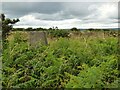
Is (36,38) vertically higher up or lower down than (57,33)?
higher up

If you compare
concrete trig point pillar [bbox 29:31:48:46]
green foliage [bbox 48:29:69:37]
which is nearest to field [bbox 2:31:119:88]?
concrete trig point pillar [bbox 29:31:48:46]

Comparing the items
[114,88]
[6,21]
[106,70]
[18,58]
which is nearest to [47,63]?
[18,58]

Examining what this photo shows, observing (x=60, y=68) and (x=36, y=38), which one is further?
(x=36, y=38)

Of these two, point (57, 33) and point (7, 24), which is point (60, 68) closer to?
point (7, 24)

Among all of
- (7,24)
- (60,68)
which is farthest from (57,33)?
(60,68)

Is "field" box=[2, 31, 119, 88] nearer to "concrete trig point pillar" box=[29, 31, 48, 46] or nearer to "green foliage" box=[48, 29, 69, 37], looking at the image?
"concrete trig point pillar" box=[29, 31, 48, 46]

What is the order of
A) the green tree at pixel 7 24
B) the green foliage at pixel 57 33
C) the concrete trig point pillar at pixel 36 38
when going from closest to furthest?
the concrete trig point pillar at pixel 36 38
the green tree at pixel 7 24
the green foliage at pixel 57 33

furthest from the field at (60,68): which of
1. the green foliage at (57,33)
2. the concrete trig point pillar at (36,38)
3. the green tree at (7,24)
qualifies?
the green foliage at (57,33)

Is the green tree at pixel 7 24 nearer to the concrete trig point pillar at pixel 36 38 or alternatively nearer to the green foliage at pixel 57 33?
the concrete trig point pillar at pixel 36 38

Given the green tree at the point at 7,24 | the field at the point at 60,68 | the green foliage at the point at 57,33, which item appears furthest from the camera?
the green foliage at the point at 57,33

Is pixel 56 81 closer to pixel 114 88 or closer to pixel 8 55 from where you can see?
pixel 114 88

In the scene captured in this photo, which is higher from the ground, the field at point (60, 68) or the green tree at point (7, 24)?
the green tree at point (7, 24)

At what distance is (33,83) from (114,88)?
128 cm

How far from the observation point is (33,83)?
5.14 m
